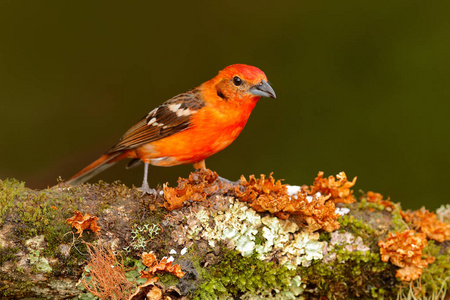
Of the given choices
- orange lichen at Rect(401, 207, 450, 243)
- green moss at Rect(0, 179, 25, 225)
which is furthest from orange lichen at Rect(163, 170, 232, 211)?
orange lichen at Rect(401, 207, 450, 243)

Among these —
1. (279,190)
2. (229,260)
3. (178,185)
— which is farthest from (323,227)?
(178,185)

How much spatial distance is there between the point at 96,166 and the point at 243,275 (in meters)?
2.07

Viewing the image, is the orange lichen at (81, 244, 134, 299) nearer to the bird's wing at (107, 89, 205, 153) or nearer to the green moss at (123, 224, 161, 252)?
the green moss at (123, 224, 161, 252)

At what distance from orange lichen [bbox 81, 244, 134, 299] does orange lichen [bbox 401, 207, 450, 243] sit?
2.52 m

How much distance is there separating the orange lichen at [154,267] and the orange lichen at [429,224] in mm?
2206

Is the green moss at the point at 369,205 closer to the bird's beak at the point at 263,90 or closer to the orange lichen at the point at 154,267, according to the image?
the bird's beak at the point at 263,90

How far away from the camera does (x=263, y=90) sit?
434 cm

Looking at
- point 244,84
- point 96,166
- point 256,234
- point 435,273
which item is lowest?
point 435,273

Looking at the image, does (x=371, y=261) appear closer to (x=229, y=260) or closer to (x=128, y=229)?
(x=229, y=260)

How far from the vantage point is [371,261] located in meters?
4.06

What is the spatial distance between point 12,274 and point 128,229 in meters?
0.83

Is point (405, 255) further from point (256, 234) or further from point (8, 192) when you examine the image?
point (8, 192)

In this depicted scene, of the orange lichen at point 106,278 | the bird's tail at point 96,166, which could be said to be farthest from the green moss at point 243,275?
the bird's tail at point 96,166

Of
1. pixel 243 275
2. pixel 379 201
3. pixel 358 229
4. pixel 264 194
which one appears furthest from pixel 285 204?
pixel 379 201
